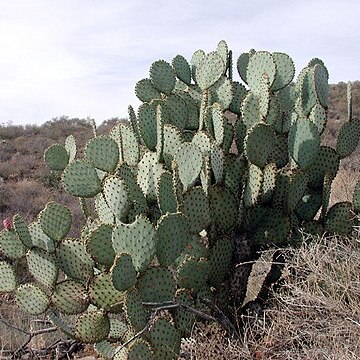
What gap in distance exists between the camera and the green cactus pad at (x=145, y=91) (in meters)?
5.00

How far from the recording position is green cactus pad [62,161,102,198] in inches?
161

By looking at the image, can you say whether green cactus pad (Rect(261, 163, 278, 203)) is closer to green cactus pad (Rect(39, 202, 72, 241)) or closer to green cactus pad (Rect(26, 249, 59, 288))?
green cactus pad (Rect(39, 202, 72, 241))

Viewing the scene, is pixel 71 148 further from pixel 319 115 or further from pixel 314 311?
pixel 314 311

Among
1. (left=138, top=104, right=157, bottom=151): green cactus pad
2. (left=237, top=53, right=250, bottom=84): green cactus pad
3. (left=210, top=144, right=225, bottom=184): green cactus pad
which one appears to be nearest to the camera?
(left=210, top=144, right=225, bottom=184): green cactus pad

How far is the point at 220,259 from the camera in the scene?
4.06 metres

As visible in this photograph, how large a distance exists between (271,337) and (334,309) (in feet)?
1.33

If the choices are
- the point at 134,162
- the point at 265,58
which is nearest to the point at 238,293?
the point at 134,162

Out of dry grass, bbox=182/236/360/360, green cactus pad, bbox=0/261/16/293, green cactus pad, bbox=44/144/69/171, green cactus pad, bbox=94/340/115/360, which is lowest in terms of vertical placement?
green cactus pad, bbox=94/340/115/360

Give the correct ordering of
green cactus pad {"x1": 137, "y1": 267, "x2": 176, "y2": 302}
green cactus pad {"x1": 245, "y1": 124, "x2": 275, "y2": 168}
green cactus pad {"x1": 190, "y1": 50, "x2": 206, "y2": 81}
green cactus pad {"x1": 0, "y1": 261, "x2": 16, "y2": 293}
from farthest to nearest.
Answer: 1. green cactus pad {"x1": 190, "y1": 50, "x2": 206, "y2": 81}
2. green cactus pad {"x1": 0, "y1": 261, "x2": 16, "y2": 293}
3. green cactus pad {"x1": 245, "y1": 124, "x2": 275, "y2": 168}
4. green cactus pad {"x1": 137, "y1": 267, "x2": 176, "y2": 302}

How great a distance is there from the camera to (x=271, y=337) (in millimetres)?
3721

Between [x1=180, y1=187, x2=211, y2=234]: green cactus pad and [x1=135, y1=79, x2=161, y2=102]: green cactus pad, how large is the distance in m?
1.46

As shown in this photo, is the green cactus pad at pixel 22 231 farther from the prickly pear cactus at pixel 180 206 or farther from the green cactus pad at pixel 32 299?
the green cactus pad at pixel 32 299

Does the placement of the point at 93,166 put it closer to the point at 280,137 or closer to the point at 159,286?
the point at 159,286

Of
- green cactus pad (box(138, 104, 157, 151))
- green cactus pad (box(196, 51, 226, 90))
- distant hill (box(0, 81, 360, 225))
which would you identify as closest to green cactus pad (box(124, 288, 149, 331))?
green cactus pad (box(138, 104, 157, 151))
